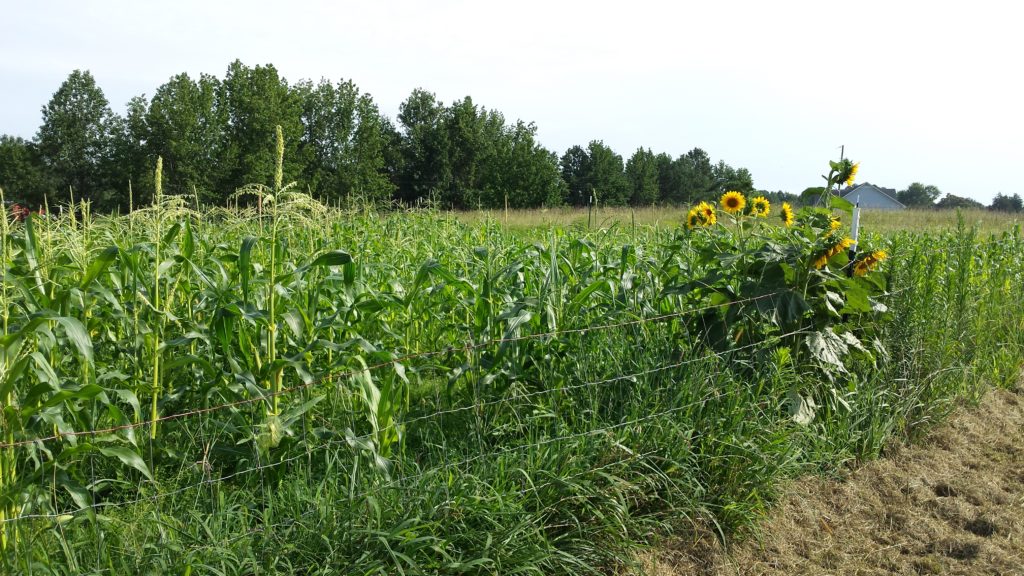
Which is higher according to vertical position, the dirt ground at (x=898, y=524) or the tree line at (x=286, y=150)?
the tree line at (x=286, y=150)

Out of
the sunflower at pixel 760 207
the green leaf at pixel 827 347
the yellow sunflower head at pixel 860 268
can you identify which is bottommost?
the green leaf at pixel 827 347

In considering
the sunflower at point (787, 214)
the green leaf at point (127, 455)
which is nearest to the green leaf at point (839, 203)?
the sunflower at point (787, 214)

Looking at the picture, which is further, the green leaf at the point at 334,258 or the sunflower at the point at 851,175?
the sunflower at the point at 851,175

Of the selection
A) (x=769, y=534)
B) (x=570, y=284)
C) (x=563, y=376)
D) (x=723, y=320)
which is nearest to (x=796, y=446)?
(x=769, y=534)

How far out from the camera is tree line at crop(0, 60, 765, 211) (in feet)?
134

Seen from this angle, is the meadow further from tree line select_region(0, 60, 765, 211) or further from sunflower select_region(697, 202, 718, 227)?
tree line select_region(0, 60, 765, 211)

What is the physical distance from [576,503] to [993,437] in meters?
3.10

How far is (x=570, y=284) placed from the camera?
4.33m

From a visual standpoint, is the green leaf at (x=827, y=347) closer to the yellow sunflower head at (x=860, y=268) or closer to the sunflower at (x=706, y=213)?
the yellow sunflower head at (x=860, y=268)

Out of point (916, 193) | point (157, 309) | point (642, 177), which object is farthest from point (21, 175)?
point (916, 193)

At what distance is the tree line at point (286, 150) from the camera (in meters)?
40.7

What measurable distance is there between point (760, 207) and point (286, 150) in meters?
38.8

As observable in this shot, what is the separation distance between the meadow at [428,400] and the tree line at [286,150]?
30.4 m

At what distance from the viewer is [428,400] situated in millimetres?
3902
